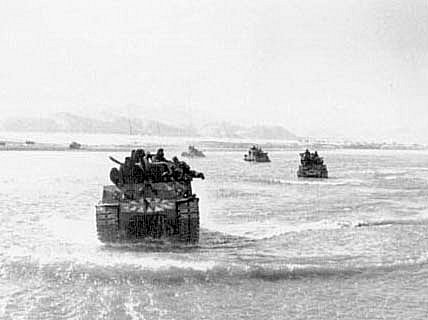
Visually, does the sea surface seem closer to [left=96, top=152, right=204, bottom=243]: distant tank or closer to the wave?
the wave

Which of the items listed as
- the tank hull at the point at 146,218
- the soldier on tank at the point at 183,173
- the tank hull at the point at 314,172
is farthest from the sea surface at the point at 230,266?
the tank hull at the point at 314,172

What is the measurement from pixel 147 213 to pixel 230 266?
317cm

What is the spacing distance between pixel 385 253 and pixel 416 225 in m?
5.37

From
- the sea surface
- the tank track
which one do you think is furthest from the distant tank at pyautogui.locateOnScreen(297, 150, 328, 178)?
the tank track

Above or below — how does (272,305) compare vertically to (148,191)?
below

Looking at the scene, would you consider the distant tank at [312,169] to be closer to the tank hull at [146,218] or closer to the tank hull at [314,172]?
the tank hull at [314,172]

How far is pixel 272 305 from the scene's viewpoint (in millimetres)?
10406

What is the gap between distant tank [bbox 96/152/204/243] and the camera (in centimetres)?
1582

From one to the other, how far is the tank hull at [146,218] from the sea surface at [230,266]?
316 millimetres

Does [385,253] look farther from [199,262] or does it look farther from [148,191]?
[148,191]

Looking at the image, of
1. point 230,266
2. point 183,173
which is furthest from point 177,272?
point 183,173

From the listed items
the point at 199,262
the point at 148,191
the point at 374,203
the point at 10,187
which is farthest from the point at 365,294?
the point at 10,187

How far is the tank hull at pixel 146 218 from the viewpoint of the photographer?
15.8m

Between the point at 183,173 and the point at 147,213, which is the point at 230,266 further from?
the point at 183,173
